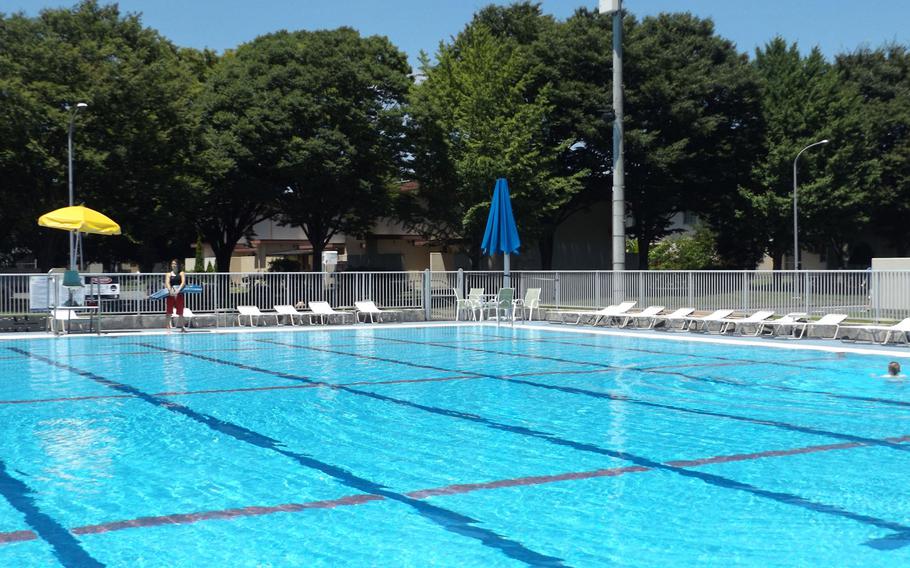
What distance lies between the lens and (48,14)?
121 feet

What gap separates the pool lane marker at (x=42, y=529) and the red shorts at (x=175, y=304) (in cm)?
1763

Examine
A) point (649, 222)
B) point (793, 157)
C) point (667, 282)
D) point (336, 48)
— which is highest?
point (336, 48)

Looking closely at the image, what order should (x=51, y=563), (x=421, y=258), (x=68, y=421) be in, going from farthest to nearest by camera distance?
(x=421, y=258), (x=68, y=421), (x=51, y=563)

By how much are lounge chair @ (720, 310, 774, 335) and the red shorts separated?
1505 cm

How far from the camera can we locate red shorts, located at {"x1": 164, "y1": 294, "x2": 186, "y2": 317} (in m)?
25.0

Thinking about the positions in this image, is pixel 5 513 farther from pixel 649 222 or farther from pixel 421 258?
pixel 421 258

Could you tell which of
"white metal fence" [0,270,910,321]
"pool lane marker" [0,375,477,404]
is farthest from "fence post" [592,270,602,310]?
"pool lane marker" [0,375,477,404]

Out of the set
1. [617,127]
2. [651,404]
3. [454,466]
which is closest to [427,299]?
[617,127]

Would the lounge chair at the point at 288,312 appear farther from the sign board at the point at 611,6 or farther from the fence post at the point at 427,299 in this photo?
the sign board at the point at 611,6

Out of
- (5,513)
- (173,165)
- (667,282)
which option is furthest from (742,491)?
(173,165)

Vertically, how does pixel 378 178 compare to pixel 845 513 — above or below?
above

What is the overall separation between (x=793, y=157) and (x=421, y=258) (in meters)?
24.6

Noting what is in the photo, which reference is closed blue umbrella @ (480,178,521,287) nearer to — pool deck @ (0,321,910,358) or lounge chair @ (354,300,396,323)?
pool deck @ (0,321,910,358)

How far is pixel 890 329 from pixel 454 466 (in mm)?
15729
